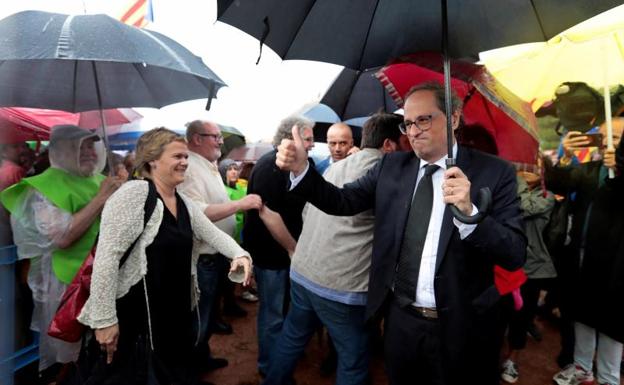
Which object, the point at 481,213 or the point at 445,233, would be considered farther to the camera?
the point at 445,233

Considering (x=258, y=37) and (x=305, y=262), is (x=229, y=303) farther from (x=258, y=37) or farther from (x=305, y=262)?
(x=258, y=37)

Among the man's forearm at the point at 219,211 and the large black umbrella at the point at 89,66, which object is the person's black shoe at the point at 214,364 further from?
the large black umbrella at the point at 89,66

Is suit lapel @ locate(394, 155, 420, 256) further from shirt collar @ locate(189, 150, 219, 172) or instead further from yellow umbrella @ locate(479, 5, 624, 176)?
shirt collar @ locate(189, 150, 219, 172)

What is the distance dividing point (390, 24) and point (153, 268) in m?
2.02

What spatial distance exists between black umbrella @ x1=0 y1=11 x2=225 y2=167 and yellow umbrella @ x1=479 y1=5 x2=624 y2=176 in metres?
2.17

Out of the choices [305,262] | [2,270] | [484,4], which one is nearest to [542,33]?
[484,4]

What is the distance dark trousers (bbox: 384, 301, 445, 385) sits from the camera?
6.10ft

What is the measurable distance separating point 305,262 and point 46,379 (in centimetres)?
266

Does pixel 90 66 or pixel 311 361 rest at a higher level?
pixel 90 66

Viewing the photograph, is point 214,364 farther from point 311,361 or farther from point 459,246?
point 459,246

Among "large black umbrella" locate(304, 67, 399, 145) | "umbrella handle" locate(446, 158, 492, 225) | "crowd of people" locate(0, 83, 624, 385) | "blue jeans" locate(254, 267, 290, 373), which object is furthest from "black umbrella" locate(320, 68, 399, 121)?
"umbrella handle" locate(446, 158, 492, 225)

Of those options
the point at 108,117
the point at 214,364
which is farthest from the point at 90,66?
the point at 214,364

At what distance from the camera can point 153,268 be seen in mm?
2191

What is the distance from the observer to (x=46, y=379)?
10.7ft
